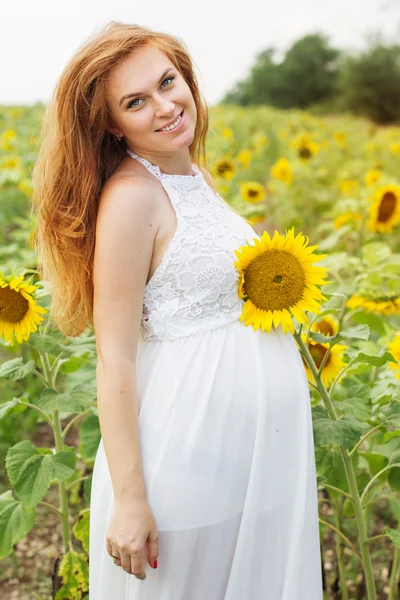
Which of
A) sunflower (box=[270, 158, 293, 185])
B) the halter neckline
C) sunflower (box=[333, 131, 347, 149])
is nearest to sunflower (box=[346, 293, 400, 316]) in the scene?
the halter neckline

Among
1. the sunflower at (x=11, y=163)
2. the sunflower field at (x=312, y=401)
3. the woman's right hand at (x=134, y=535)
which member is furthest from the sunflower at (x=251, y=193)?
the woman's right hand at (x=134, y=535)

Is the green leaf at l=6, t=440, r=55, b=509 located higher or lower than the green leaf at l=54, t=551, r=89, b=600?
higher

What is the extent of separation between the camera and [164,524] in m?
1.32

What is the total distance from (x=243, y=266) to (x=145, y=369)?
285mm

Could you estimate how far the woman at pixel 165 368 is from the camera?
131cm

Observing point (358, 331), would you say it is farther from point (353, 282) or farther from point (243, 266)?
point (353, 282)

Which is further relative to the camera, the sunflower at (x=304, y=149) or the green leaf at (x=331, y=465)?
the sunflower at (x=304, y=149)

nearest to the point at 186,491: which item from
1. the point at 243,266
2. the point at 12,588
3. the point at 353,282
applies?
the point at 243,266

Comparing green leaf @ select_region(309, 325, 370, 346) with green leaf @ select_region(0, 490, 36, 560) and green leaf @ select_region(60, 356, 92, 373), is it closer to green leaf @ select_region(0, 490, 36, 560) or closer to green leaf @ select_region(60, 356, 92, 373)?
green leaf @ select_region(60, 356, 92, 373)

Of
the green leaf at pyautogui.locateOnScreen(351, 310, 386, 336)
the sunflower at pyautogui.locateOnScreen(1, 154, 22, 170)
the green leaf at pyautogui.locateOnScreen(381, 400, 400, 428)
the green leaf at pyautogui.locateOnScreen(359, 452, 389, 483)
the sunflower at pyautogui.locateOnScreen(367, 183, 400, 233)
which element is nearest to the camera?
the green leaf at pyautogui.locateOnScreen(381, 400, 400, 428)

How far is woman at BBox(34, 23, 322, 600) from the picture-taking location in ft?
4.30

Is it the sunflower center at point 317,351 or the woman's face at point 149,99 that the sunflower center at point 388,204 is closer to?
the sunflower center at point 317,351

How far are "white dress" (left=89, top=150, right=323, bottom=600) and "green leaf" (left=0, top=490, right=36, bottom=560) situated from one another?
1.09ft

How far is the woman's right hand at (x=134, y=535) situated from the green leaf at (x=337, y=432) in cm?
38
